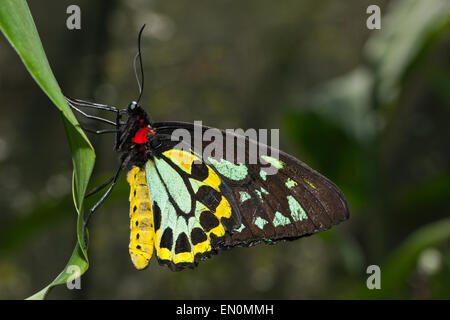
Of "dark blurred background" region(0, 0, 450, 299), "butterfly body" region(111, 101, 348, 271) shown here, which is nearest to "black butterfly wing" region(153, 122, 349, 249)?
"butterfly body" region(111, 101, 348, 271)

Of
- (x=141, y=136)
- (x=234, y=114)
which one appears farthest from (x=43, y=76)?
(x=234, y=114)

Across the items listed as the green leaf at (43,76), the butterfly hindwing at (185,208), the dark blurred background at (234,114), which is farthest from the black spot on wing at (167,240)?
the dark blurred background at (234,114)

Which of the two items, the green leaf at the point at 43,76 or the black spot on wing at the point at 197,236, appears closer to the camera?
the green leaf at the point at 43,76

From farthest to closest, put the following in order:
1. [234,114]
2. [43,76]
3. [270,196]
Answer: [234,114] → [270,196] → [43,76]

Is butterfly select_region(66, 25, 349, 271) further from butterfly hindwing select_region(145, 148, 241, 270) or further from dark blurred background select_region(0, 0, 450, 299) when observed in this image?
dark blurred background select_region(0, 0, 450, 299)

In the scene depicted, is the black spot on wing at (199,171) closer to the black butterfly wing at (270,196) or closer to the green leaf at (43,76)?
the black butterfly wing at (270,196)

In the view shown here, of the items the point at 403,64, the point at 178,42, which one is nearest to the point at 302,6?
the point at 178,42

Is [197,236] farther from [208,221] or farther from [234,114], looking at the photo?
[234,114]
